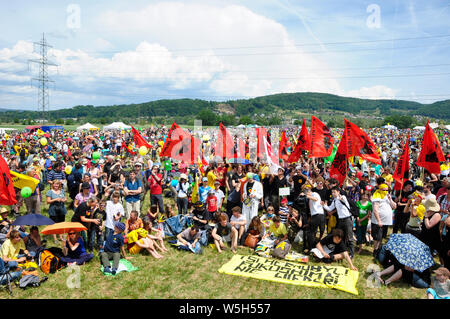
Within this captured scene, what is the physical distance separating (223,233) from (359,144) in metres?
5.02

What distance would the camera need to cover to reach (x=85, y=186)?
784 centimetres

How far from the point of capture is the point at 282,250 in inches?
299

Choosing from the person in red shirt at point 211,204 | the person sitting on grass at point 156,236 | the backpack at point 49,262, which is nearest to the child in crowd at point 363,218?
the person in red shirt at point 211,204

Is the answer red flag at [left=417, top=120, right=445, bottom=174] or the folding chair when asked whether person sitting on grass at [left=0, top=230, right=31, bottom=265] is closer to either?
the folding chair

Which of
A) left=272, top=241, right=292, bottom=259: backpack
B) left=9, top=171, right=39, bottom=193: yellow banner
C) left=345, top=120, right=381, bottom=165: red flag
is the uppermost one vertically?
left=345, top=120, right=381, bottom=165: red flag

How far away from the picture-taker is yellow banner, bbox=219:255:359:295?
242 inches

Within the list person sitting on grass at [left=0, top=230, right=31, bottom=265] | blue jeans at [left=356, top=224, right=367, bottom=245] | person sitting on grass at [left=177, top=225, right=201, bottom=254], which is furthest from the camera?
person sitting on grass at [left=177, top=225, right=201, bottom=254]

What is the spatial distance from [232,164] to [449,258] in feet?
25.0

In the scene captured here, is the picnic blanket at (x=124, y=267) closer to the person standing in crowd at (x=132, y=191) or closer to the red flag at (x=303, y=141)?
the person standing in crowd at (x=132, y=191)

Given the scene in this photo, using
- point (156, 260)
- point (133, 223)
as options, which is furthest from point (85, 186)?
point (156, 260)

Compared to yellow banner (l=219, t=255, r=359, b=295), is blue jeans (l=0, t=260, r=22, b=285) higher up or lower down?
higher up

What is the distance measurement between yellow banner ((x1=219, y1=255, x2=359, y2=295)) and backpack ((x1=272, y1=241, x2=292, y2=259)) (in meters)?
0.17

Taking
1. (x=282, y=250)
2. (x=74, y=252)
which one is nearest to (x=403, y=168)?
(x=282, y=250)

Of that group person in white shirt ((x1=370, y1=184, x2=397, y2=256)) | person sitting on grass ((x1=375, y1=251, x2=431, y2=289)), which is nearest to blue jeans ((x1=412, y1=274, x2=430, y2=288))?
person sitting on grass ((x1=375, y1=251, x2=431, y2=289))
